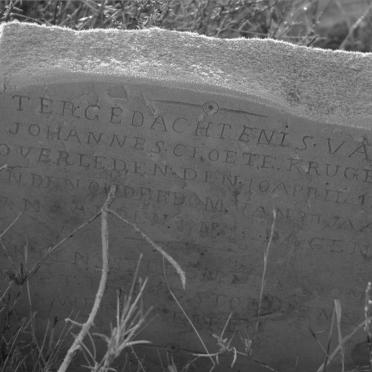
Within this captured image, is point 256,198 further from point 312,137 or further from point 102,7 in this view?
point 102,7

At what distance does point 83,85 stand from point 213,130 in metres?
0.37

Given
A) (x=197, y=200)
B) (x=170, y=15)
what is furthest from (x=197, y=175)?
(x=170, y=15)

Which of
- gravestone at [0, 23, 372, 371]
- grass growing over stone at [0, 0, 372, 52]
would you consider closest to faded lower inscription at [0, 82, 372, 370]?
gravestone at [0, 23, 372, 371]

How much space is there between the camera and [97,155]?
2424mm

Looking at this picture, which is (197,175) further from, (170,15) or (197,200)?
(170,15)

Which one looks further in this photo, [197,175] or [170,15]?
[170,15]

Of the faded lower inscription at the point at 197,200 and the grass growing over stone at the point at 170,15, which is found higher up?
the grass growing over stone at the point at 170,15

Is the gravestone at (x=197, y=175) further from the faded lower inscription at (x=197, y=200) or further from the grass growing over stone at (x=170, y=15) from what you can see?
the grass growing over stone at (x=170, y=15)

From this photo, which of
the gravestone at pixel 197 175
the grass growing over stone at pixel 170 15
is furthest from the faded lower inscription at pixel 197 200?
the grass growing over stone at pixel 170 15

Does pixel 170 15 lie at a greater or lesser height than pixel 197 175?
greater

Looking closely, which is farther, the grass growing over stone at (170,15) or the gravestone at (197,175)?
the grass growing over stone at (170,15)

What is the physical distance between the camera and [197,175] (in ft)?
8.00

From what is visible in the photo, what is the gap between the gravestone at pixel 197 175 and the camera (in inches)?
92.2

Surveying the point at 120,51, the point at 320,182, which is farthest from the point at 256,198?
the point at 120,51
